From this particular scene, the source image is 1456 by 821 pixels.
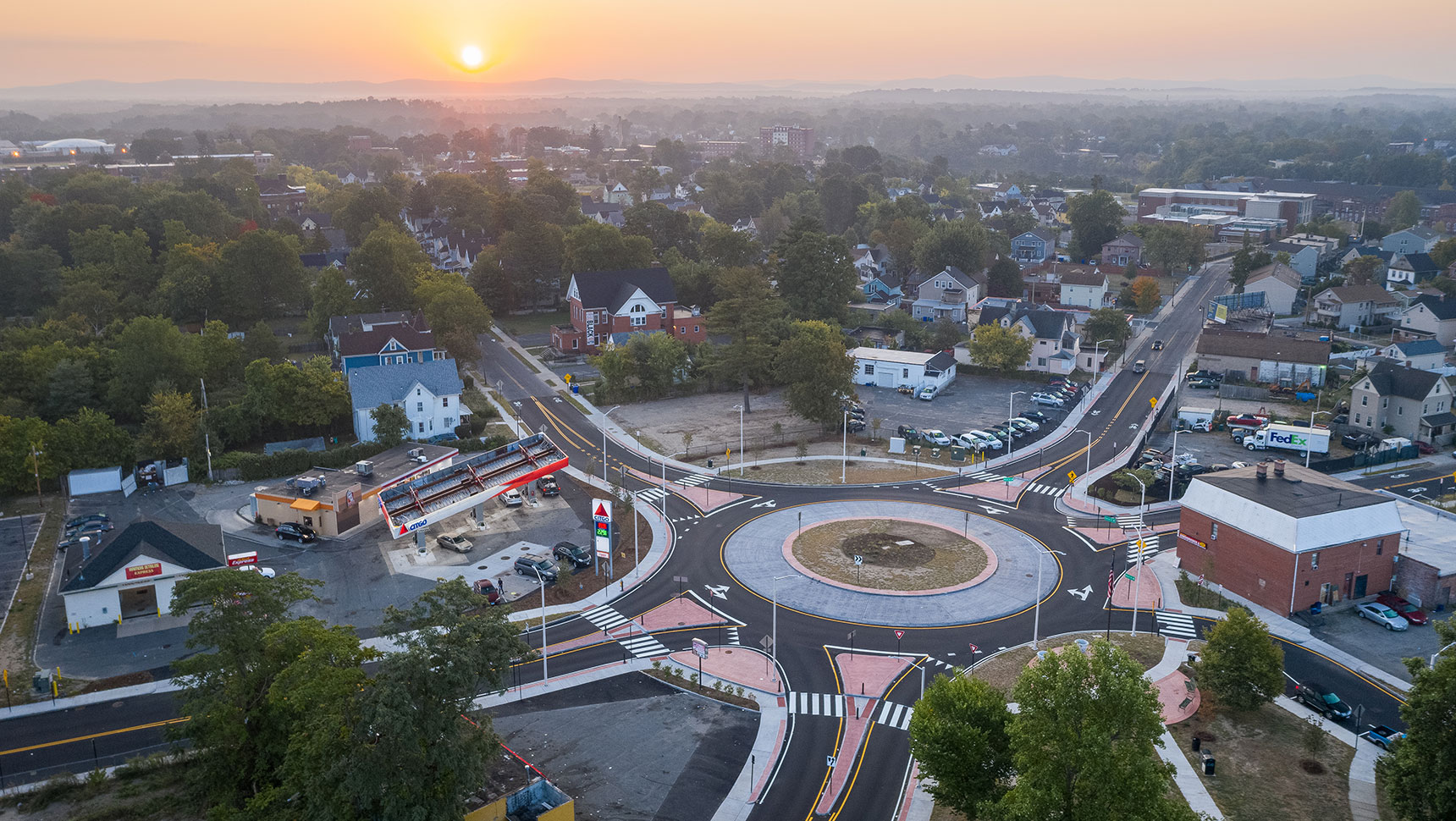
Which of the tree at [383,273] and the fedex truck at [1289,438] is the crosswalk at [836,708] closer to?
the fedex truck at [1289,438]

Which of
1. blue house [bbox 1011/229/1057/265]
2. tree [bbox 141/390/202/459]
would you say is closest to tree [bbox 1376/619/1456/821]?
tree [bbox 141/390/202/459]

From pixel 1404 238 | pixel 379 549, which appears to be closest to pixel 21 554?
pixel 379 549

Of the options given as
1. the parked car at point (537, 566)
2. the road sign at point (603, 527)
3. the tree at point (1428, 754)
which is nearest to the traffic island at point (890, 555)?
the road sign at point (603, 527)

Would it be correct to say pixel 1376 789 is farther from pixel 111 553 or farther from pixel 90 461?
pixel 90 461

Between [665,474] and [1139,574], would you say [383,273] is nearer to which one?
[665,474]

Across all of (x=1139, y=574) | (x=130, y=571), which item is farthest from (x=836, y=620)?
(x=130, y=571)

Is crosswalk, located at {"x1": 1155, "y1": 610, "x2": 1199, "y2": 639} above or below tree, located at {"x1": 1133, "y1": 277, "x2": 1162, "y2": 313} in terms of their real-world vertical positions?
below

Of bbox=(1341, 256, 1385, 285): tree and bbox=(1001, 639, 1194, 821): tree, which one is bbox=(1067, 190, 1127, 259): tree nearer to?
bbox=(1341, 256, 1385, 285): tree
